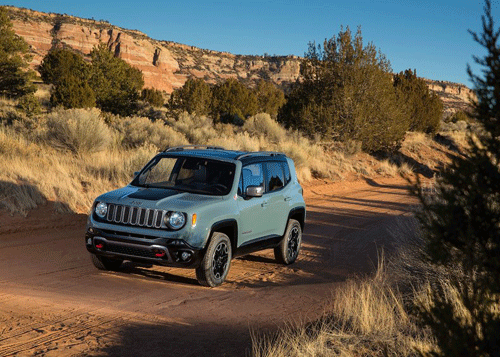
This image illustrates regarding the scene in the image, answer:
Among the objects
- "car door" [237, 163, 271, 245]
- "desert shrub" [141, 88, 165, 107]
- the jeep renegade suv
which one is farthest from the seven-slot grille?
"desert shrub" [141, 88, 165, 107]

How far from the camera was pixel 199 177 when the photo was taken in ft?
29.8

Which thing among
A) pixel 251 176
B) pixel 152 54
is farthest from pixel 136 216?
pixel 152 54

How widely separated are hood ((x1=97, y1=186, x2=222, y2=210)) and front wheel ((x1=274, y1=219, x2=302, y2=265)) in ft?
6.78

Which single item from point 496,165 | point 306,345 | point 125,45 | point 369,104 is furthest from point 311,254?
point 125,45

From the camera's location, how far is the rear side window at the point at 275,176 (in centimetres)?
981

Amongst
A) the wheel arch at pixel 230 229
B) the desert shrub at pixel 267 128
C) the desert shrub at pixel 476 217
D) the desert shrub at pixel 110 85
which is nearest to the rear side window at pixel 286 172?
the wheel arch at pixel 230 229

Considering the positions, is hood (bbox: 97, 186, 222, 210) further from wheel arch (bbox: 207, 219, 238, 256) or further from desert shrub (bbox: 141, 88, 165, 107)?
desert shrub (bbox: 141, 88, 165, 107)

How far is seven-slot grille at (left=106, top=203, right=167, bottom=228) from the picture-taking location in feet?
26.0

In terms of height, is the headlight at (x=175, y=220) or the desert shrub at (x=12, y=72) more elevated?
the desert shrub at (x=12, y=72)

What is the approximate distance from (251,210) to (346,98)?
2149 centimetres

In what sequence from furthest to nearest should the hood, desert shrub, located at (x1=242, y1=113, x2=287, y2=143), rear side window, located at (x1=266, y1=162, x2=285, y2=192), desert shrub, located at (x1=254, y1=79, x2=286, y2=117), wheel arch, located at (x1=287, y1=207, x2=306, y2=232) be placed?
desert shrub, located at (x1=254, y1=79, x2=286, y2=117), desert shrub, located at (x1=242, y1=113, x2=287, y2=143), wheel arch, located at (x1=287, y1=207, x2=306, y2=232), rear side window, located at (x1=266, y1=162, x2=285, y2=192), the hood

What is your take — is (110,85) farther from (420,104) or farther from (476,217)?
(476,217)

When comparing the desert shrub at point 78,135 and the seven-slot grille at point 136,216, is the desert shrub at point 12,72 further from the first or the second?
the seven-slot grille at point 136,216

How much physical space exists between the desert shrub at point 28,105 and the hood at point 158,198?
22.2m
